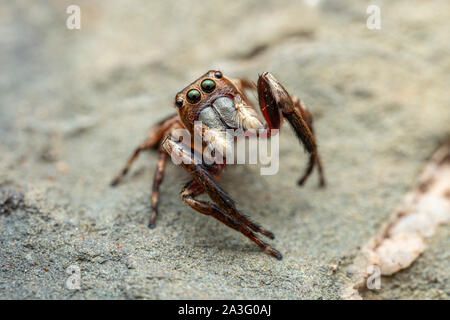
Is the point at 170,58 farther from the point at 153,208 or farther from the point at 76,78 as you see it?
the point at 153,208

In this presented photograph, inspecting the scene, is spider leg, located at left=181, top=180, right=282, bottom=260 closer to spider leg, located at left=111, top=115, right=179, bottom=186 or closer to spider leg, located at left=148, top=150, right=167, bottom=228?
spider leg, located at left=148, top=150, right=167, bottom=228

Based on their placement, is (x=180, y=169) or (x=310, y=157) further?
(x=180, y=169)

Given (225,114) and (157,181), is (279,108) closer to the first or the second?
(225,114)

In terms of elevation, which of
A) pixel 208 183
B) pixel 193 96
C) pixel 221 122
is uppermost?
pixel 193 96

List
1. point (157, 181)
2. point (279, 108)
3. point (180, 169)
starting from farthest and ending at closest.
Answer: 1. point (180, 169)
2. point (157, 181)
3. point (279, 108)

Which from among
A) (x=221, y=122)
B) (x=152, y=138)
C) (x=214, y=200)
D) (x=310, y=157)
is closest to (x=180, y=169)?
(x=152, y=138)

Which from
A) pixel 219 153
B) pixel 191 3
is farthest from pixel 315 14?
pixel 219 153
